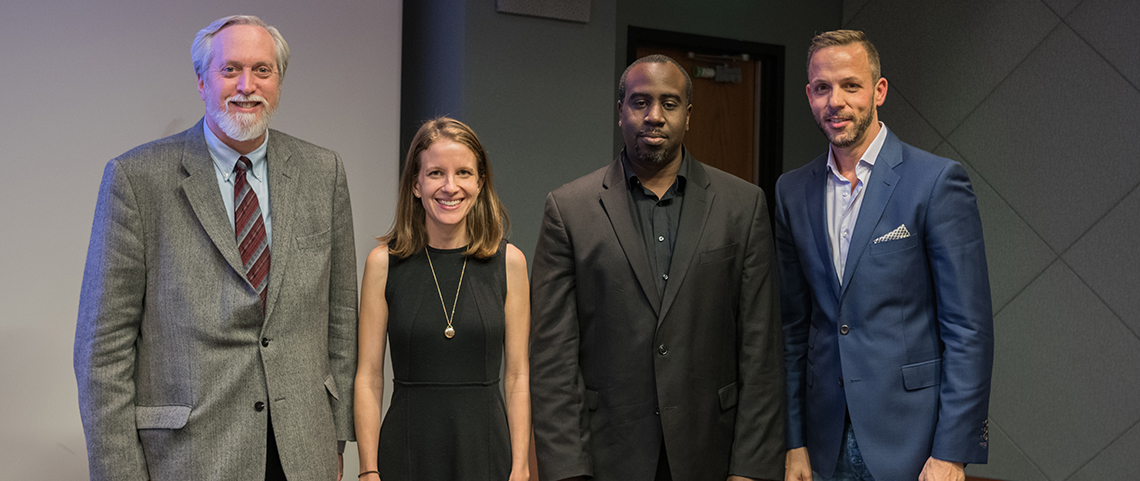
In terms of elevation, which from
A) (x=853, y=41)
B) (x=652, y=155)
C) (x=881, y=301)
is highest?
(x=853, y=41)

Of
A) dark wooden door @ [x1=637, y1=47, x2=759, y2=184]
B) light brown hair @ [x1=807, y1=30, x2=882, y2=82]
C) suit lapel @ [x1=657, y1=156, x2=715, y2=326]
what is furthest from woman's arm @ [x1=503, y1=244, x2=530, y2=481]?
dark wooden door @ [x1=637, y1=47, x2=759, y2=184]

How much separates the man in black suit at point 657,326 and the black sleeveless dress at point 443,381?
19 cm

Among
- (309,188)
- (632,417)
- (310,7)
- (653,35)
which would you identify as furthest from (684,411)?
(653,35)

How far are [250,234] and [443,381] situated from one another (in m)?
0.58

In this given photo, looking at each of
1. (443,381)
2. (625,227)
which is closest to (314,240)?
(443,381)

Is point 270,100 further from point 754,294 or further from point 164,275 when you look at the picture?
point 754,294

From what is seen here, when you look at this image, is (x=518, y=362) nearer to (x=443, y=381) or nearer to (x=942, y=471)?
(x=443, y=381)

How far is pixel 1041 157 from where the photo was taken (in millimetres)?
3812

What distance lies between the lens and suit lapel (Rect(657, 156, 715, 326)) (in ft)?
6.44

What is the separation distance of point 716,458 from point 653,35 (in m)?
3.09

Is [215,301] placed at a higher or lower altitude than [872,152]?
lower

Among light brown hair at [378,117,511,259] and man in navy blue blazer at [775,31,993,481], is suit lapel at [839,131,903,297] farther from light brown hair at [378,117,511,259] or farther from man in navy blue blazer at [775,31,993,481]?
light brown hair at [378,117,511,259]

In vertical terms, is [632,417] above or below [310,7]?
below

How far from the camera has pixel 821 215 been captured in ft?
6.88
